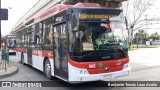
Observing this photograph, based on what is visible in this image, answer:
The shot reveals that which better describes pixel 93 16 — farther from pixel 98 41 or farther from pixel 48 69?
pixel 48 69

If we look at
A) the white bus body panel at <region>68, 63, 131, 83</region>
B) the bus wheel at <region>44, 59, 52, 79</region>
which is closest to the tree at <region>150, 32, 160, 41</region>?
the bus wheel at <region>44, 59, 52, 79</region>

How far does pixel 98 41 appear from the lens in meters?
9.33

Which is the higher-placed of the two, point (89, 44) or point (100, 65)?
point (89, 44)

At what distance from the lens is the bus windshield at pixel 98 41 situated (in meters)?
9.12

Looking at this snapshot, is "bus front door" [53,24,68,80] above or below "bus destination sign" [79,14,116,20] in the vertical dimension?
below

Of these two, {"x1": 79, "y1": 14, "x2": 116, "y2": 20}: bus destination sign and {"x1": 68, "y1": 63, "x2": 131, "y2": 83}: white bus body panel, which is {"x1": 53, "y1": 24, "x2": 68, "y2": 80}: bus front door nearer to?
{"x1": 68, "y1": 63, "x2": 131, "y2": 83}: white bus body panel

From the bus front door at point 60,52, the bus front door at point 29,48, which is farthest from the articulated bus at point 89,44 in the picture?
the bus front door at point 29,48

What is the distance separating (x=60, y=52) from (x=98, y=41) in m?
1.73

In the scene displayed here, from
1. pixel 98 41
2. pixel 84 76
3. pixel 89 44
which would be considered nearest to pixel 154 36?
pixel 98 41

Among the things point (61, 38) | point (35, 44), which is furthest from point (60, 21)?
point (35, 44)

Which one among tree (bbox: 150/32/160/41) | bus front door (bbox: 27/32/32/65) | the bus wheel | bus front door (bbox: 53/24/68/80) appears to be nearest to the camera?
bus front door (bbox: 53/24/68/80)

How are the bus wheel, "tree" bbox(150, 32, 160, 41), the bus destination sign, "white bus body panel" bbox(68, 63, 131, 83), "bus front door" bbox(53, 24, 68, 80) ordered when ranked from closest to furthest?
"white bus body panel" bbox(68, 63, 131, 83)
the bus destination sign
"bus front door" bbox(53, 24, 68, 80)
the bus wheel
"tree" bbox(150, 32, 160, 41)

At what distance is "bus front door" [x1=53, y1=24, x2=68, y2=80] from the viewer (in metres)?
9.89

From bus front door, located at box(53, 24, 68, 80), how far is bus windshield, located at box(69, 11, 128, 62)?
2.35ft
